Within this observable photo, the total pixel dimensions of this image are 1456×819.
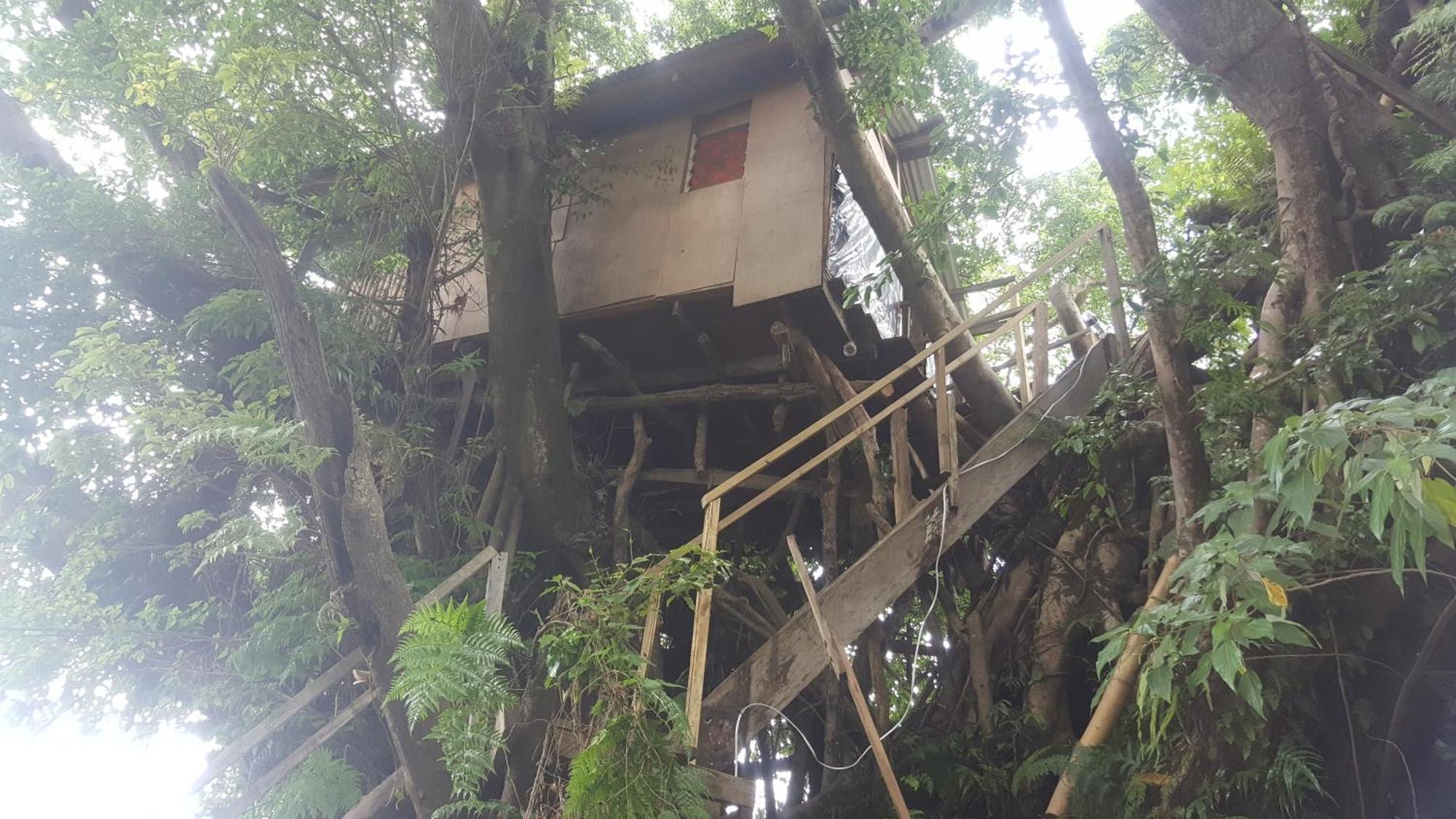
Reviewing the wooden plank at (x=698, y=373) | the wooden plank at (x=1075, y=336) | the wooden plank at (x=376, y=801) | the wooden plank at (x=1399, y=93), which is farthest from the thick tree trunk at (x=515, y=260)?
the wooden plank at (x=1399, y=93)

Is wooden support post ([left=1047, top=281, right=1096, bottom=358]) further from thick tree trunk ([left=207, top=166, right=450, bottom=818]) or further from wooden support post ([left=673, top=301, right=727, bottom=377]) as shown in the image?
thick tree trunk ([left=207, top=166, right=450, bottom=818])

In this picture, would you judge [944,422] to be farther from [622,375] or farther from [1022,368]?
[622,375]

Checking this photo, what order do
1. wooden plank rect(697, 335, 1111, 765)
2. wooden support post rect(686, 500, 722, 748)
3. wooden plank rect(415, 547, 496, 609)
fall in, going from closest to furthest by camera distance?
wooden support post rect(686, 500, 722, 748)
wooden plank rect(697, 335, 1111, 765)
wooden plank rect(415, 547, 496, 609)

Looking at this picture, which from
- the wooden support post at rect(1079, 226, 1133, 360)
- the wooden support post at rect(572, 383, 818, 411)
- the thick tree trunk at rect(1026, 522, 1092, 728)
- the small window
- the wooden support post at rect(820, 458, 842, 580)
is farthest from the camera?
the small window

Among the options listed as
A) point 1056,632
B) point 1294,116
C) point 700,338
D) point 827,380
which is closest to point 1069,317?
point 827,380

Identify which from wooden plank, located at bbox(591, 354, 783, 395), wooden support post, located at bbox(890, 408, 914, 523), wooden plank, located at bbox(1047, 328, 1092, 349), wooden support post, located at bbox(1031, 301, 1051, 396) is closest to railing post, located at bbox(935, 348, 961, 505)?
wooden support post, located at bbox(890, 408, 914, 523)

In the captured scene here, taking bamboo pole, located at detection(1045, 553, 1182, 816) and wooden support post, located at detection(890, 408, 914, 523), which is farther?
wooden support post, located at detection(890, 408, 914, 523)

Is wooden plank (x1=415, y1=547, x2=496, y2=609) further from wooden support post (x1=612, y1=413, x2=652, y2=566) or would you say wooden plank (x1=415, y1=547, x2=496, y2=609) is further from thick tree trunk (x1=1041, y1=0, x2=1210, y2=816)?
thick tree trunk (x1=1041, y1=0, x2=1210, y2=816)

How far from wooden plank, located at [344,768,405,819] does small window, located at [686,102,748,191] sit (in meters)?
4.55

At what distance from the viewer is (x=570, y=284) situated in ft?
21.9

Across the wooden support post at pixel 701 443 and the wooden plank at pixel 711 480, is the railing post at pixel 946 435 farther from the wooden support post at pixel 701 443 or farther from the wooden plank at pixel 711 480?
the wooden support post at pixel 701 443

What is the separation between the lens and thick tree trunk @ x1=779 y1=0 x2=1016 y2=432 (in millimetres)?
5234

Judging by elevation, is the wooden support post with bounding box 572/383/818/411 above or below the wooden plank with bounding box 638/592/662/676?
above

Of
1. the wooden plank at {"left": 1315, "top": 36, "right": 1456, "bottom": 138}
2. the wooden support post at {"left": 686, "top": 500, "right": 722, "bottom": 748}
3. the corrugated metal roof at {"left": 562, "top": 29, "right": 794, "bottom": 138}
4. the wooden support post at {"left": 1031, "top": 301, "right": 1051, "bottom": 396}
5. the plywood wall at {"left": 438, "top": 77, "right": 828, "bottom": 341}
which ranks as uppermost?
the corrugated metal roof at {"left": 562, "top": 29, "right": 794, "bottom": 138}
